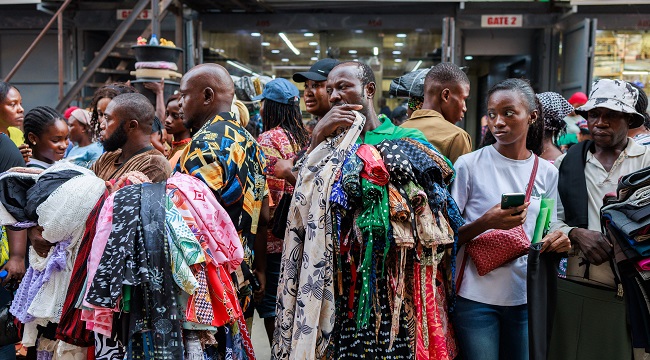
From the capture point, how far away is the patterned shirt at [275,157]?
4211 millimetres

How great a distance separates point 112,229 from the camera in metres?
2.33

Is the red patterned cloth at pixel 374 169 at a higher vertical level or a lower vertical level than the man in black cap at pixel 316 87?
lower

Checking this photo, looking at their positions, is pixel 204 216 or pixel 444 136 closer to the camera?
pixel 204 216

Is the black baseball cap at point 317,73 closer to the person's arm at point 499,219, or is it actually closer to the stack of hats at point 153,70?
the person's arm at point 499,219

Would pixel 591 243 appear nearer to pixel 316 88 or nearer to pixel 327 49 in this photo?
pixel 316 88

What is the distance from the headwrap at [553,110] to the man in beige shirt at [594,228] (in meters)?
0.74

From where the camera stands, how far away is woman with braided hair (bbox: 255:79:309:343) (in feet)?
13.9

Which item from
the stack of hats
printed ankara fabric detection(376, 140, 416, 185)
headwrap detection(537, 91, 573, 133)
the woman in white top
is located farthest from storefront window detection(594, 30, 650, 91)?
printed ankara fabric detection(376, 140, 416, 185)

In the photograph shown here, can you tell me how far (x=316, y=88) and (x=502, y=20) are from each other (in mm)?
7029

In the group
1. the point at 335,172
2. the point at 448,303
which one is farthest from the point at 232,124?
the point at 448,303

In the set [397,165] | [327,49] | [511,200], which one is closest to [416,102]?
[511,200]

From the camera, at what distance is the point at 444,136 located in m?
3.49

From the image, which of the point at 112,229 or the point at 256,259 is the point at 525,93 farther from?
the point at 112,229

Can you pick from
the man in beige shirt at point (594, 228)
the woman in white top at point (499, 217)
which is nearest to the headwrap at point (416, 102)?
the woman in white top at point (499, 217)
